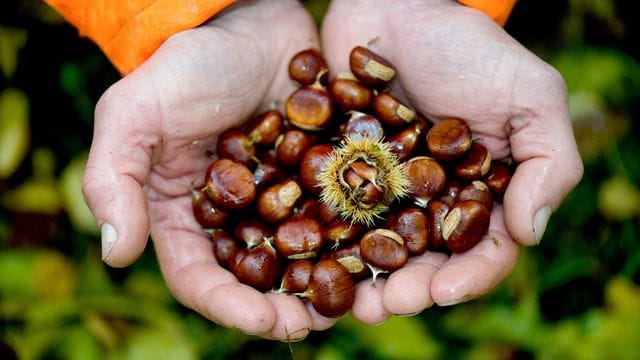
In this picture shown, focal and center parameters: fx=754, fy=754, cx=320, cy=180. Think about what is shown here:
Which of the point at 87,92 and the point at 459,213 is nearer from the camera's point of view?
the point at 459,213

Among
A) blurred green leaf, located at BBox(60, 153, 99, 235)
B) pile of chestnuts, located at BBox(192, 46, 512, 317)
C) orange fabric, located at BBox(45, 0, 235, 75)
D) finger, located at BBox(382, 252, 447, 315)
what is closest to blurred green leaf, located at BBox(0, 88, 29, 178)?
blurred green leaf, located at BBox(60, 153, 99, 235)

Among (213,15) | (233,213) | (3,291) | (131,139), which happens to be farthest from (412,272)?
(3,291)

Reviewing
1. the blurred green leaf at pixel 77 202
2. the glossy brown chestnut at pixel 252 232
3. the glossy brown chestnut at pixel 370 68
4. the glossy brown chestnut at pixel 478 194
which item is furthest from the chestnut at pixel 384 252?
the blurred green leaf at pixel 77 202

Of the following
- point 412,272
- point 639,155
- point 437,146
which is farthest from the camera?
point 639,155

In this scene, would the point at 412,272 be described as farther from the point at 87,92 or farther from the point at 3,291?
the point at 87,92

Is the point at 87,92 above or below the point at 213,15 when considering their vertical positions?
below
